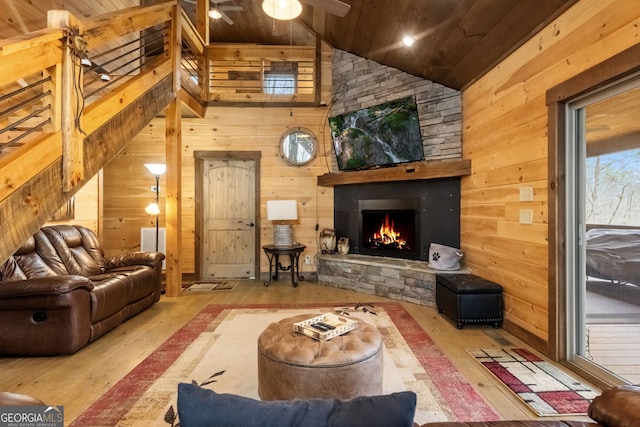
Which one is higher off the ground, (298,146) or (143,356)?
(298,146)

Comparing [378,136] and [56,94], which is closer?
[56,94]

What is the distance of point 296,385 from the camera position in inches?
66.4

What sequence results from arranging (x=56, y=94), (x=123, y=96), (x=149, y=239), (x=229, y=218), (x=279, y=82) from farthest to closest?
(x=279, y=82) → (x=229, y=218) → (x=149, y=239) → (x=123, y=96) → (x=56, y=94)

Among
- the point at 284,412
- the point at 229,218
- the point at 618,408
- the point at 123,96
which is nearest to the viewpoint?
the point at 284,412

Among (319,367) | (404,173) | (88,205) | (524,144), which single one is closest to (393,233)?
(404,173)

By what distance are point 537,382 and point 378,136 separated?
3.48m

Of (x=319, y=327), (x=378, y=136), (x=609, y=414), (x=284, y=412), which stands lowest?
(x=319, y=327)

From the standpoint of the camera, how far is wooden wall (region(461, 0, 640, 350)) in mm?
2197

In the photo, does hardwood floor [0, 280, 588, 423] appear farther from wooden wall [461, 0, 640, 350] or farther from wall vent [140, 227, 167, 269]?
wall vent [140, 227, 167, 269]

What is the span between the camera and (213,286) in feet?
16.4

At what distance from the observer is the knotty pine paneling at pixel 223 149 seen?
5473 millimetres

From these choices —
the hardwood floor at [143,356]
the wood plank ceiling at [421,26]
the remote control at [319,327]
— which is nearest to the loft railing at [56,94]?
the hardwood floor at [143,356]

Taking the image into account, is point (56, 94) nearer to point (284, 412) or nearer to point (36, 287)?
point (36, 287)

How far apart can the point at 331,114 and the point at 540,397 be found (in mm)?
4618
